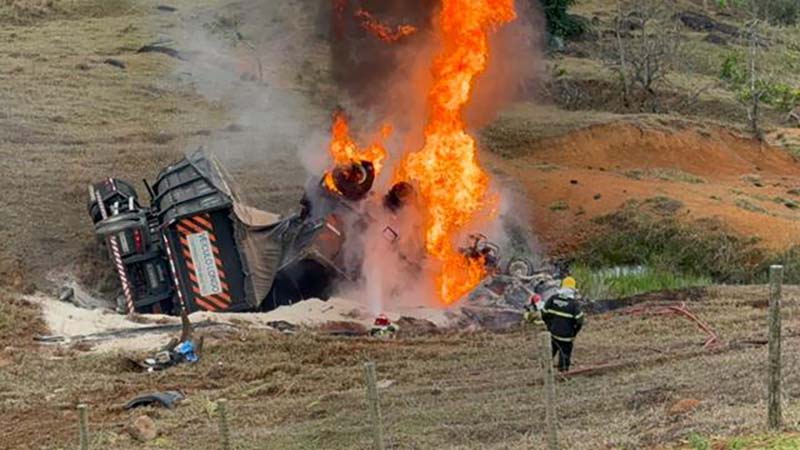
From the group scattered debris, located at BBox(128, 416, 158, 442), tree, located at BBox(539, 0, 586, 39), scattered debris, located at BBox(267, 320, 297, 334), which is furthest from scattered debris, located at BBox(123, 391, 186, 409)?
tree, located at BBox(539, 0, 586, 39)

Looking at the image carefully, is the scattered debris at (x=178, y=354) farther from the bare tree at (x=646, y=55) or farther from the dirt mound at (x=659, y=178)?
the bare tree at (x=646, y=55)

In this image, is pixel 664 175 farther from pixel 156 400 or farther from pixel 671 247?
pixel 156 400

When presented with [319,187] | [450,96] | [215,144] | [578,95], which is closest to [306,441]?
[319,187]

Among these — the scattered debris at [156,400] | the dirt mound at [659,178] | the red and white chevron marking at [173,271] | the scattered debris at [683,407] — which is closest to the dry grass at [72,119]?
the red and white chevron marking at [173,271]

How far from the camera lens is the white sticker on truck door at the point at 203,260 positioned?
17.8 meters

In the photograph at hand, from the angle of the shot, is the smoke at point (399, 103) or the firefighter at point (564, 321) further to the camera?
the smoke at point (399, 103)

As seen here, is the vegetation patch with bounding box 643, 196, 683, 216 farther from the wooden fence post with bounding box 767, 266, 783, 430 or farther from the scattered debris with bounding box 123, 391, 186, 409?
the wooden fence post with bounding box 767, 266, 783, 430

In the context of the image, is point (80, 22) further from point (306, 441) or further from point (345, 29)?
point (306, 441)

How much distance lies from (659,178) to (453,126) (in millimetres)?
7998

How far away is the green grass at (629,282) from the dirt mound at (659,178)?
1983 mm

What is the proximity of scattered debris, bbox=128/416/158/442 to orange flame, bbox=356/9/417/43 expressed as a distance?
449 inches

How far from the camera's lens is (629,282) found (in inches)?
824

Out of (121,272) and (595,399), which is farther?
(121,272)

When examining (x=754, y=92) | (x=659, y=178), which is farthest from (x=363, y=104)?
(x=754, y=92)
